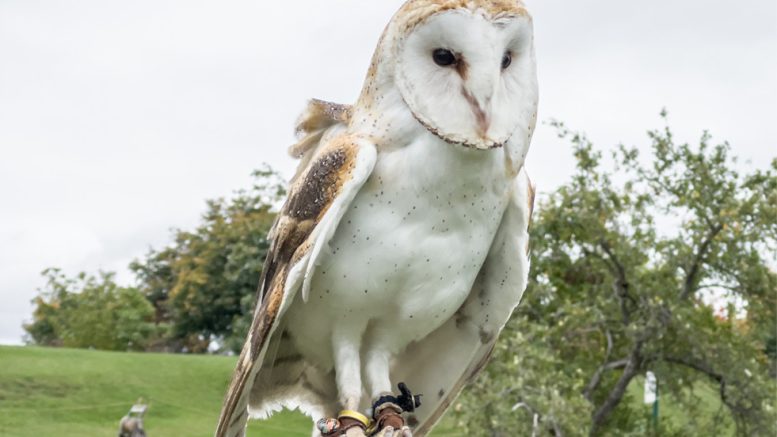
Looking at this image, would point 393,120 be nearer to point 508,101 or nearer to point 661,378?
point 508,101

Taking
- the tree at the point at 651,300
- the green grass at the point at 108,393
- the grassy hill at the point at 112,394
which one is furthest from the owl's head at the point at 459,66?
the green grass at the point at 108,393

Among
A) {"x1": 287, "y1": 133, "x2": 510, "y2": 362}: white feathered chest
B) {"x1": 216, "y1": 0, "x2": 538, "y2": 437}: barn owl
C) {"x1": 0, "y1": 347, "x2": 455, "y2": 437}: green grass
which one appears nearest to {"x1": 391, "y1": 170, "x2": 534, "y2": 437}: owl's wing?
{"x1": 216, "y1": 0, "x2": 538, "y2": 437}: barn owl

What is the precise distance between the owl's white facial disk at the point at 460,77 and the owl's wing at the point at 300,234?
0.59 ft

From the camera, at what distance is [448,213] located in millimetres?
2375

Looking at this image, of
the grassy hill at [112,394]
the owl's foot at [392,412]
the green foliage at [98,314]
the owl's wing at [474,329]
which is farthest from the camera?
the green foliage at [98,314]

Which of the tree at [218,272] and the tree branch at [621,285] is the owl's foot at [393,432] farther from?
the tree at [218,272]

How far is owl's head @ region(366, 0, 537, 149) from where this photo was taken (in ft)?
7.50

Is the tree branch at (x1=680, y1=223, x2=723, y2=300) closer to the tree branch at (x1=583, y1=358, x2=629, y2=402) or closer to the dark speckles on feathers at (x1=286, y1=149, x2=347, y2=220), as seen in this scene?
the tree branch at (x1=583, y1=358, x2=629, y2=402)

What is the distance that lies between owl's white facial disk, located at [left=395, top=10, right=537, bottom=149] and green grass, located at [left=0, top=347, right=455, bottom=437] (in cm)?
1120

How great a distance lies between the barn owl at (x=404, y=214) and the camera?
2.31 m

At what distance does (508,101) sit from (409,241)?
0.40m

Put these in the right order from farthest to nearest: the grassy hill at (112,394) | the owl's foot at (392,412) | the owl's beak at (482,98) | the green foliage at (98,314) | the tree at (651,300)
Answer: the green foliage at (98,314) < the grassy hill at (112,394) < the tree at (651,300) < the owl's foot at (392,412) < the owl's beak at (482,98)

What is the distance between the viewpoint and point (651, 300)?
9094 mm

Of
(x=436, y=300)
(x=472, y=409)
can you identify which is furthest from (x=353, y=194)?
(x=472, y=409)
